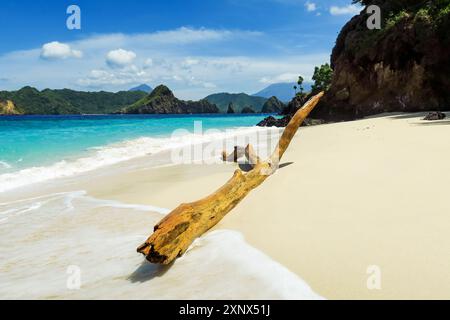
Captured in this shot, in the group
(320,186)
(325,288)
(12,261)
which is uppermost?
(320,186)

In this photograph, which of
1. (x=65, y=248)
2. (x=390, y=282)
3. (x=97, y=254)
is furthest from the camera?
(x=65, y=248)

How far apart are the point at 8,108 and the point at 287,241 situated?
17997 cm

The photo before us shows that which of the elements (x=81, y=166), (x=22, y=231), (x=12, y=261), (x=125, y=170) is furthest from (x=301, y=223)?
(x=81, y=166)

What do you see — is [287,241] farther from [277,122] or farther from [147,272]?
[277,122]

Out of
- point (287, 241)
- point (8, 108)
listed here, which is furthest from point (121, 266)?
point (8, 108)

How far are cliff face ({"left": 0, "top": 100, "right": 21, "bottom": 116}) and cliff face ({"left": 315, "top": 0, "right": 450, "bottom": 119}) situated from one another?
6200 inches

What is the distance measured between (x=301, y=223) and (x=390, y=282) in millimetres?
1628

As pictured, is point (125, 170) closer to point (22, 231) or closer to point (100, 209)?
point (100, 209)

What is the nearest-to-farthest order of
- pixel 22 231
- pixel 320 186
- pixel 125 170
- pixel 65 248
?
pixel 65 248 → pixel 22 231 → pixel 320 186 → pixel 125 170

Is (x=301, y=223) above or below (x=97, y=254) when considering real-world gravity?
above

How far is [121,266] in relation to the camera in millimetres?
4094

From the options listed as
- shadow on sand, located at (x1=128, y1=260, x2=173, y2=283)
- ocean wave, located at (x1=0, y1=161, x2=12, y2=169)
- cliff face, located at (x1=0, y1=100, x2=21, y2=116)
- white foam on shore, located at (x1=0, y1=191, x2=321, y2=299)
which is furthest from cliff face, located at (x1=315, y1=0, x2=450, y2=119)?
cliff face, located at (x1=0, y1=100, x2=21, y2=116)

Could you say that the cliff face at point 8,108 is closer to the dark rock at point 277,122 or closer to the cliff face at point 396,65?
the dark rock at point 277,122
